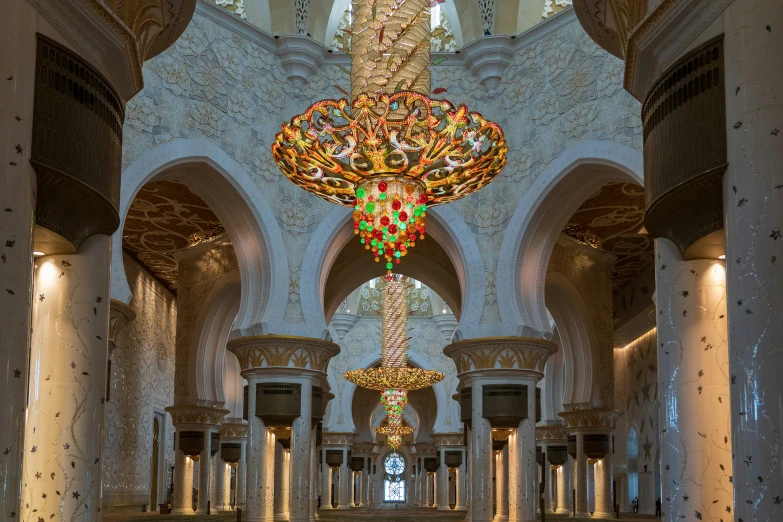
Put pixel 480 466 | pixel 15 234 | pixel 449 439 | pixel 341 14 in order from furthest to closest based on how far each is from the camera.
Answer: pixel 449 439, pixel 341 14, pixel 480 466, pixel 15 234

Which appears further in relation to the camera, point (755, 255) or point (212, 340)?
point (212, 340)

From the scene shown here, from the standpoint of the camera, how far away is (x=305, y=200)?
1608 cm

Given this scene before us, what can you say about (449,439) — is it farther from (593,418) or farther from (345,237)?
(345,237)

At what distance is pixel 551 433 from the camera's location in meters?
23.9

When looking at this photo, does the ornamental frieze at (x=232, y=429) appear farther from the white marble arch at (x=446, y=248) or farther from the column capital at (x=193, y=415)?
the white marble arch at (x=446, y=248)

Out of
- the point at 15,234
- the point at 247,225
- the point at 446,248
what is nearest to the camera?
the point at 15,234

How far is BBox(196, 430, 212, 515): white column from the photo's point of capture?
20.1 metres

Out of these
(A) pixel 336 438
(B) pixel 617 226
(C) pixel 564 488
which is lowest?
(C) pixel 564 488

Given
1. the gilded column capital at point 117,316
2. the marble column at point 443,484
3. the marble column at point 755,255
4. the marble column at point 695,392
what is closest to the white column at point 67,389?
the marble column at point 695,392

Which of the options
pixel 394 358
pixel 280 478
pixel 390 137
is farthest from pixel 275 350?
pixel 394 358

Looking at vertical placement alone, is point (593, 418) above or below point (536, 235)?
below

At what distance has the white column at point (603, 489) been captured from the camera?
18828 millimetres

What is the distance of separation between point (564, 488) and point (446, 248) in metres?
8.81

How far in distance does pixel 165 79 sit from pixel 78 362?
344 inches
